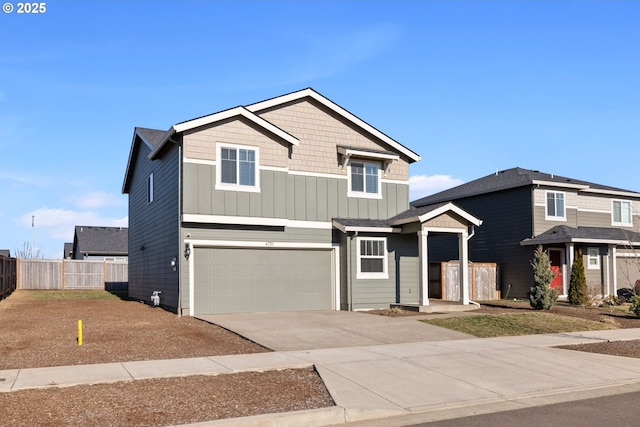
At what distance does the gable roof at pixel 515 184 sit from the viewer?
30062 mm

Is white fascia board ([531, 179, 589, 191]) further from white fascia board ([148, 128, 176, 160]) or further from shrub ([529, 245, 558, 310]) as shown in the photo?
white fascia board ([148, 128, 176, 160])

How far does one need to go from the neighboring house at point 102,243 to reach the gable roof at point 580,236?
3343 centimetres

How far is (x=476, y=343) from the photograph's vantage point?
14875 mm

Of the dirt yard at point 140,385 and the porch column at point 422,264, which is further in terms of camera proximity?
the porch column at point 422,264

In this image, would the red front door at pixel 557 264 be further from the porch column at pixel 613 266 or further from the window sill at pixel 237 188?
the window sill at pixel 237 188

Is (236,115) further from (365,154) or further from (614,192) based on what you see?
(614,192)

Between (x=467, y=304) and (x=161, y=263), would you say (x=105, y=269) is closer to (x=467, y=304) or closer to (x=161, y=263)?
(x=161, y=263)

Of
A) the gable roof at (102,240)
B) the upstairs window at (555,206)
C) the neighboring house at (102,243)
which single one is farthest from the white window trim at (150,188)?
the gable roof at (102,240)

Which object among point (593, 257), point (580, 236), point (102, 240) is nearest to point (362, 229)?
point (580, 236)

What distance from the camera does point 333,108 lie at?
2298 cm

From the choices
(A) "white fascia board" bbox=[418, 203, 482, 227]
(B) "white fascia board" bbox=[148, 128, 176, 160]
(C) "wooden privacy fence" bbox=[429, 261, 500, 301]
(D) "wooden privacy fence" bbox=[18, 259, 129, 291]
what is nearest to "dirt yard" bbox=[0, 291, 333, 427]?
(B) "white fascia board" bbox=[148, 128, 176, 160]

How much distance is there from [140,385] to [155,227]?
14.7 metres

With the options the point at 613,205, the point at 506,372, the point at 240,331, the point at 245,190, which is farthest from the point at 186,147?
the point at 613,205

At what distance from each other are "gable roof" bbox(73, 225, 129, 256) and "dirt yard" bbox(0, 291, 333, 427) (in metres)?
35.0
